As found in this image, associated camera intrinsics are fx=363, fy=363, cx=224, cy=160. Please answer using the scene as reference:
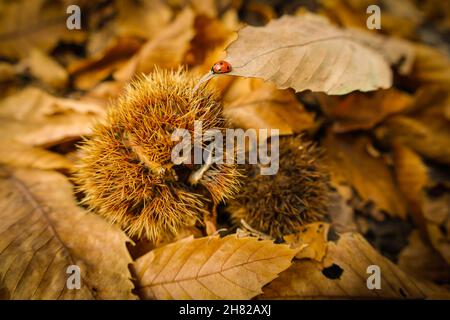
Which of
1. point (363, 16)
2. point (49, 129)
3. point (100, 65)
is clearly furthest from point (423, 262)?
point (100, 65)

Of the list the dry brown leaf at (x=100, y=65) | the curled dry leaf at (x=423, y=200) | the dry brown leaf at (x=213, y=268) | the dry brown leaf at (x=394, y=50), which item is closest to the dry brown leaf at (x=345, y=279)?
the dry brown leaf at (x=213, y=268)

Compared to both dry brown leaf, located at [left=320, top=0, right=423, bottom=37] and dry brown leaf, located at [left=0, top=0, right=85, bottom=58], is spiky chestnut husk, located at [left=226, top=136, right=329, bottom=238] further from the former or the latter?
dry brown leaf, located at [left=0, top=0, right=85, bottom=58]

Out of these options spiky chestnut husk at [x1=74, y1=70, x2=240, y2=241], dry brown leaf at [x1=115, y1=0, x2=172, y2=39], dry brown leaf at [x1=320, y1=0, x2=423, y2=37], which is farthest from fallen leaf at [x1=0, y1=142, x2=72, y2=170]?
dry brown leaf at [x1=320, y1=0, x2=423, y2=37]

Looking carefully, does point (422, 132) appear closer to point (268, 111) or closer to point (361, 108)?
point (361, 108)

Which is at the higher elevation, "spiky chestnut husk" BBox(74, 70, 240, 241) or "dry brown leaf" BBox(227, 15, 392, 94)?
"dry brown leaf" BBox(227, 15, 392, 94)

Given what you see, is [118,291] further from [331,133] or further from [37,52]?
[37,52]
